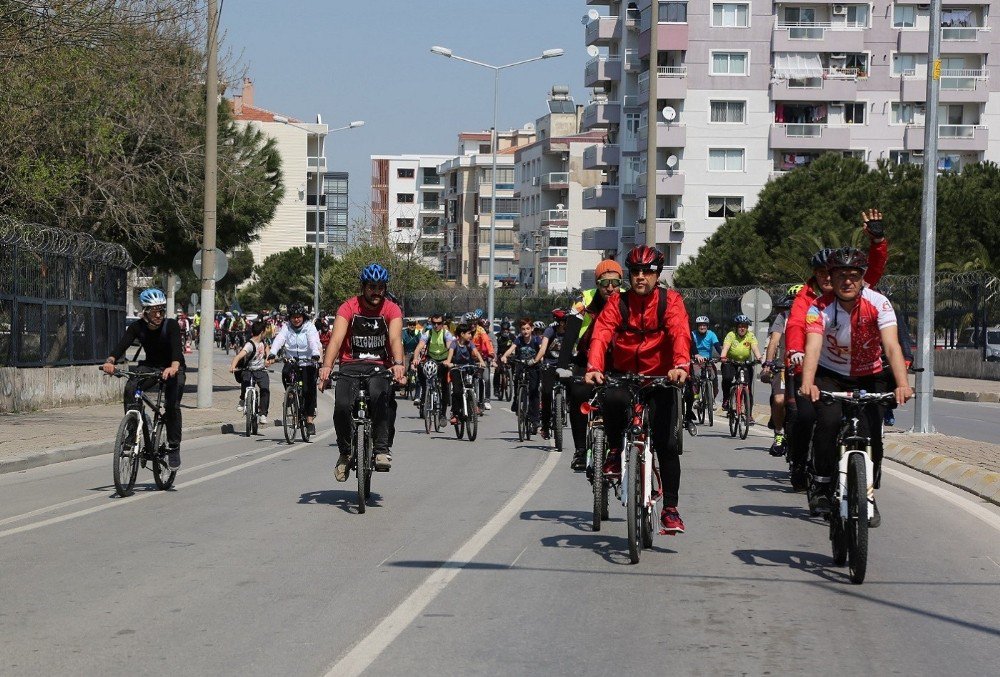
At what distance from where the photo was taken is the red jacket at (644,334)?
30.9 feet

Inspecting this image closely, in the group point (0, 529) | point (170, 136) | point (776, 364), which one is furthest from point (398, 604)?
point (170, 136)

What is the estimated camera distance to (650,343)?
945cm

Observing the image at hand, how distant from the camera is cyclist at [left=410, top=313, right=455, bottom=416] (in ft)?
74.5

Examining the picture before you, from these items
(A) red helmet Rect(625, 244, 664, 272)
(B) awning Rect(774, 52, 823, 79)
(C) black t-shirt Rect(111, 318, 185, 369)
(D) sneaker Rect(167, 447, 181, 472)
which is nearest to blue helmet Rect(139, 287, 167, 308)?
(C) black t-shirt Rect(111, 318, 185, 369)

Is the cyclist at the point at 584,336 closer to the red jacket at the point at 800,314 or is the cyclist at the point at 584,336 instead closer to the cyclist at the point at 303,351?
the red jacket at the point at 800,314

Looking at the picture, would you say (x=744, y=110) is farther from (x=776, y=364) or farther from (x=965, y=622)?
(x=965, y=622)

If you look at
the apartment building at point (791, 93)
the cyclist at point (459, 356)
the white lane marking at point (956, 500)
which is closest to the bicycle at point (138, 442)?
the white lane marking at point (956, 500)

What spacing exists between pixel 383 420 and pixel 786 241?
56.2 m

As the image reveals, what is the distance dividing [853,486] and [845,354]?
1089 millimetres

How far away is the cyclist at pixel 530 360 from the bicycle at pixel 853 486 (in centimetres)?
1056

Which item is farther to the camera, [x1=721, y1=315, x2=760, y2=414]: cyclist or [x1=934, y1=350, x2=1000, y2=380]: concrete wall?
[x1=934, y1=350, x2=1000, y2=380]: concrete wall

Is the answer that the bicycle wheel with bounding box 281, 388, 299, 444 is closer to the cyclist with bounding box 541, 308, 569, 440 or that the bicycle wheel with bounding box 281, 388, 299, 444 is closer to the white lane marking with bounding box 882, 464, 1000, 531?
the cyclist with bounding box 541, 308, 569, 440

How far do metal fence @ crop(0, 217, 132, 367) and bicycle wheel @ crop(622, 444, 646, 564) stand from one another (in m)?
16.1

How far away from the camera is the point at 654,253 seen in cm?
944
